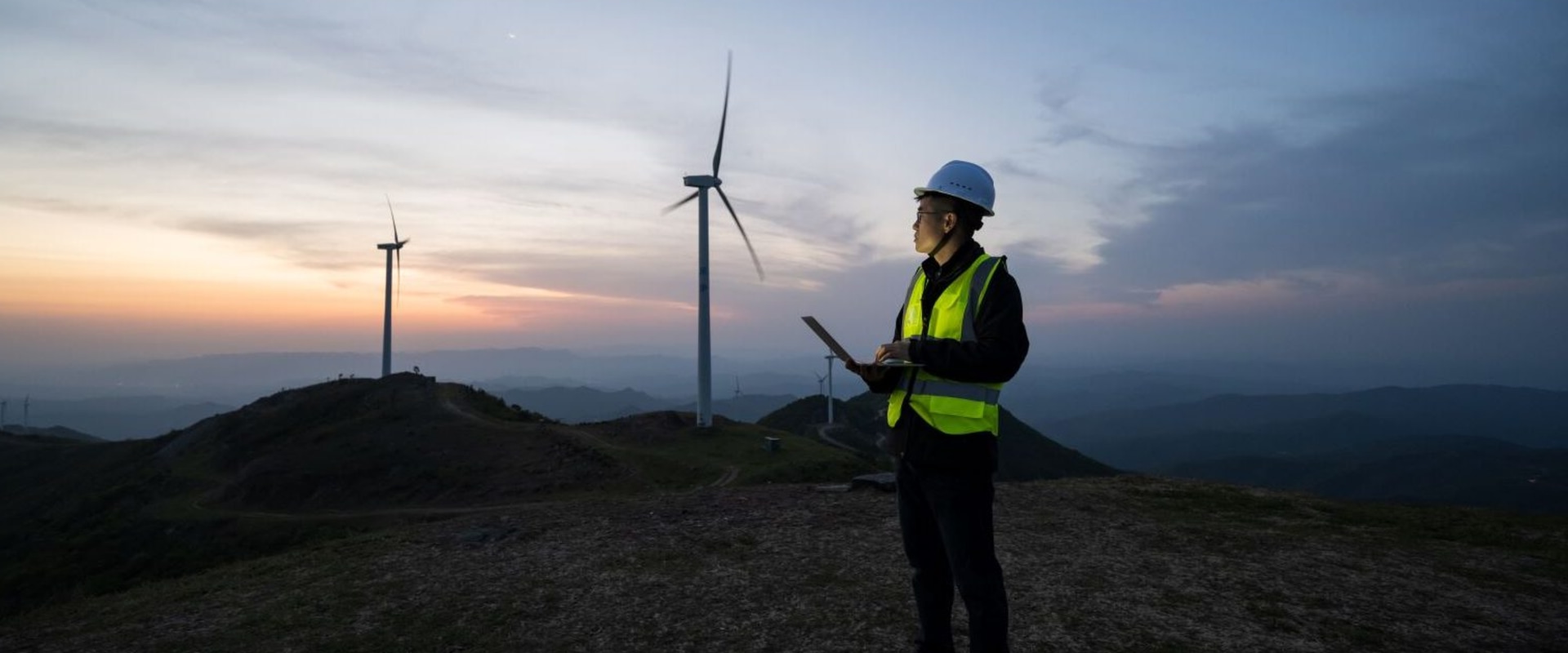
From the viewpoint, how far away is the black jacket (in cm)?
454

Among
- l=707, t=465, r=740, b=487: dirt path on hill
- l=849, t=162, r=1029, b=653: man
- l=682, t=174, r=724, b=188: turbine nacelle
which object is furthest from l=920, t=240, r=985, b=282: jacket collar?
l=682, t=174, r=724, b=188: turbine nacelle

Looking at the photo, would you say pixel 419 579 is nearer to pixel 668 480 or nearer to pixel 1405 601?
pixel 1405 601

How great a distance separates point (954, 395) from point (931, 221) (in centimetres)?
126

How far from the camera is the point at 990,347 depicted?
4531 millimetres

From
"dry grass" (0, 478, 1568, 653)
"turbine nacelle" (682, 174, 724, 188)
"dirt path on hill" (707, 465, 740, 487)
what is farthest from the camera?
"turbine nacelle" (682, 174, 724, 188)

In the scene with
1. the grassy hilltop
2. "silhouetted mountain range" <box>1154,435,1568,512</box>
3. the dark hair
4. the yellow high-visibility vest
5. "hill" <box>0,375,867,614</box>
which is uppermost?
the dark hair

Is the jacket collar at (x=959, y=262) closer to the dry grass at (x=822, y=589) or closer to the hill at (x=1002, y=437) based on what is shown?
the dry grass at (x=822, y=589)

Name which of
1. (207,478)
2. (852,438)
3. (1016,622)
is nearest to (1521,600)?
(1016,622)

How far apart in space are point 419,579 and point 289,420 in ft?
122

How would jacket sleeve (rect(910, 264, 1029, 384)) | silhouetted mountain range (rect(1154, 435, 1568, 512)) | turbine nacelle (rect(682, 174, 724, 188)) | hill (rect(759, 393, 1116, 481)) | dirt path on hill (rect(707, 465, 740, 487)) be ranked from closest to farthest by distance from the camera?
jacket sleeve (rect(910, 264, 1029, 384)) < dirt path on hill (rect(707, 465, 740, 487)) < turbine nacelle (rect(682, 174, 724, 188)) < hill (rect(759, 393, 1116, 481)) < silhouetted mountain range (rect(1154, 435, 1568, 512))

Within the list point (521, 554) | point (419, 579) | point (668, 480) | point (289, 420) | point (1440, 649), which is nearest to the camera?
point (1440, 649)

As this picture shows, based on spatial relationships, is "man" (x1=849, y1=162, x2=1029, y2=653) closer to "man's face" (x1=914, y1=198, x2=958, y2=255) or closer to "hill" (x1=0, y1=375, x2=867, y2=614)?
"man's face" (x1=914, y1=198, x2=958, y2=255)

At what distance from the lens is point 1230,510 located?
538 inches

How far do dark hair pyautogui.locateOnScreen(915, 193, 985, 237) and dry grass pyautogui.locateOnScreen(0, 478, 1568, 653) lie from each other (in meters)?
4.02
